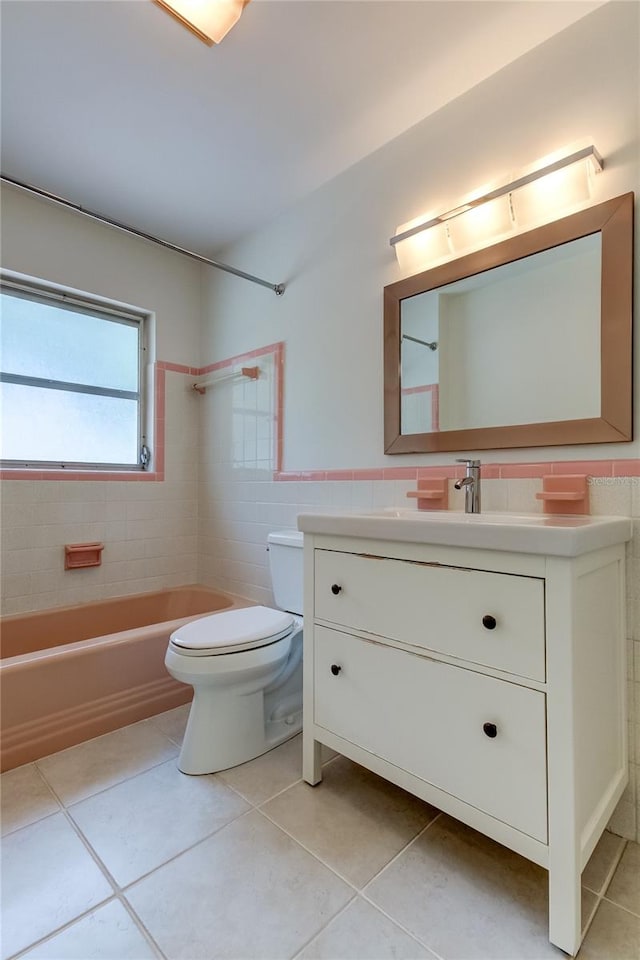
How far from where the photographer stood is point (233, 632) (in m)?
1.55

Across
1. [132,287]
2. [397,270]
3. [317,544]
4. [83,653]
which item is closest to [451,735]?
[317,544]

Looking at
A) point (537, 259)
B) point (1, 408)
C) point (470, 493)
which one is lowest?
point (470, 493)

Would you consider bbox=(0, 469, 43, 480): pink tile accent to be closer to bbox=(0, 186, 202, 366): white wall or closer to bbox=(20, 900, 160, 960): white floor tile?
bbox=(0, 186, 202, 366): white wall

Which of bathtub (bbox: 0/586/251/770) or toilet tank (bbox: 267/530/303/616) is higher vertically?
toilet tank (bbox: 267/530/303/616)

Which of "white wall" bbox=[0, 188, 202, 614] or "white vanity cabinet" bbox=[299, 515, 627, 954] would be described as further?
"white wall" bbox=[0, 188, 202, 614]

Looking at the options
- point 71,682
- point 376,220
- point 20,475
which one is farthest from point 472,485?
point 20,475

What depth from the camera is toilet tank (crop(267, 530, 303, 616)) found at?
1.91m

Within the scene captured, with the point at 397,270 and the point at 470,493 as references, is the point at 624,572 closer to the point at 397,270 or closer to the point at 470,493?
the point at 470,493

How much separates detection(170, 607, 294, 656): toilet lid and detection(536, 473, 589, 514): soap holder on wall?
0.97 m

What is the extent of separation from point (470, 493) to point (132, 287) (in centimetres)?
219

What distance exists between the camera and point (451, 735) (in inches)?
42.6

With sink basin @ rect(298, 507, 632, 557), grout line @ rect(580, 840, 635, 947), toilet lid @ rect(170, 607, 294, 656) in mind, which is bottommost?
grout line @ rect(580, 840, 635, 947)

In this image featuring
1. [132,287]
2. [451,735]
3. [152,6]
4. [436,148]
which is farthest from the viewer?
[132,287]

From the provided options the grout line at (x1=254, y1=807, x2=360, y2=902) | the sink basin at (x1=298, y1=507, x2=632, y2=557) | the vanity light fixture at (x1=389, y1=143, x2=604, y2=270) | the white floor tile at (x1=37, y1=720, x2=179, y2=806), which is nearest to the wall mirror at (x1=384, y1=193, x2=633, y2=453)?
the vanity light fixture at (x1=389, y1=143, x2=604, y2=270)
